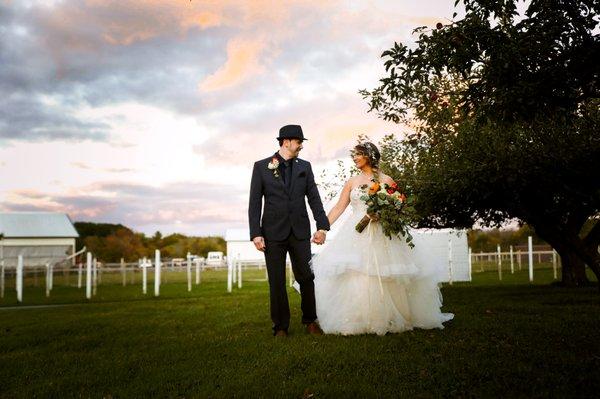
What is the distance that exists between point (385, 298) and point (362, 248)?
0.77 metres

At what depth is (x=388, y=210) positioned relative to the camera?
27.7ft

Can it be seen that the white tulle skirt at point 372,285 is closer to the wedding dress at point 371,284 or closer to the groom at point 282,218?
the wedding dress at point 371,284

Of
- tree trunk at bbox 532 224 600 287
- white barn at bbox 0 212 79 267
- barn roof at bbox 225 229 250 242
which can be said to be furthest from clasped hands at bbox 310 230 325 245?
white barn at bbox 0 212 79 267

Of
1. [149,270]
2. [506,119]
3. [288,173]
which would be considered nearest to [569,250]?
[506,119]

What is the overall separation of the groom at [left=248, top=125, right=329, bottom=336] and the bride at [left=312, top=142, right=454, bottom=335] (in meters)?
0.36

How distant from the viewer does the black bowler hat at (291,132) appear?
832cm

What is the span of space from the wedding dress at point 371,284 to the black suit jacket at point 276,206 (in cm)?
58

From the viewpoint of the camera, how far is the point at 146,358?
6.96m

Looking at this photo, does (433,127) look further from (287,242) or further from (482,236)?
(482,236)

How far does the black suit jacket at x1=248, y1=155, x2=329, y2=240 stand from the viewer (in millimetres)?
8156

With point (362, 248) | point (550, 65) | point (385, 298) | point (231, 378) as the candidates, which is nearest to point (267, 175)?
point (362, 248)

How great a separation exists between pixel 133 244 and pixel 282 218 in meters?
81.0

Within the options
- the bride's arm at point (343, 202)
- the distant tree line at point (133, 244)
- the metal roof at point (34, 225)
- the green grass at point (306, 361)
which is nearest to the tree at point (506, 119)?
the bride's arm at point (343, 202)

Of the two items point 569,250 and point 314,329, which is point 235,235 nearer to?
point 569,250
